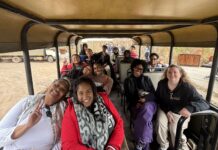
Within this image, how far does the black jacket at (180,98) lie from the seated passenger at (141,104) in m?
0.16

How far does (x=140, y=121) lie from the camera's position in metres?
2.12

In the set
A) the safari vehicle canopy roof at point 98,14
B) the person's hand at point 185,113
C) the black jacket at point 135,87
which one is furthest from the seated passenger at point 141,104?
the safari vehicle canopy roof at point 98,14

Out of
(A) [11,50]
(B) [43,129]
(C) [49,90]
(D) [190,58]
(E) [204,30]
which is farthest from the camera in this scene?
(D) [190,58]

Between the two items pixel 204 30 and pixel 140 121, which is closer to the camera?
pixel 140 121

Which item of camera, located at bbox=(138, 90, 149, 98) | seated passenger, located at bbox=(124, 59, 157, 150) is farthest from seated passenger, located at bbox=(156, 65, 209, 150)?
camera, located at bbox=(138, 90, 149, 98)

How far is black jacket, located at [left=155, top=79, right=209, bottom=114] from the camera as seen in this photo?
74.7 inches

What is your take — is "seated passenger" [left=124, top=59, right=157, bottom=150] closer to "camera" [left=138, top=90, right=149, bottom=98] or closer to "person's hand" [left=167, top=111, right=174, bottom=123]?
"camera" [left=138, top=90, right=149, bottom=98]

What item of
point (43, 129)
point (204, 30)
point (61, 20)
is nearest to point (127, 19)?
point (61, 20)

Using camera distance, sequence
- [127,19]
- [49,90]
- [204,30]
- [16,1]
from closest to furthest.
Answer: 1. [16,1]
2. [49,90]
3. [127,19]
4. [204,30]

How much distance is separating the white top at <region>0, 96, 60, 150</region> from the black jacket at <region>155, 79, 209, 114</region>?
149 centimetres

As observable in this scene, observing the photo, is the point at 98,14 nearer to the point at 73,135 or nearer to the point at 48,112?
the point at 48,112

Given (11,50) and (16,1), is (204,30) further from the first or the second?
(11,50)

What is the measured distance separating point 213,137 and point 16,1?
8.53 ft

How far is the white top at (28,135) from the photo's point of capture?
4.46 ft
